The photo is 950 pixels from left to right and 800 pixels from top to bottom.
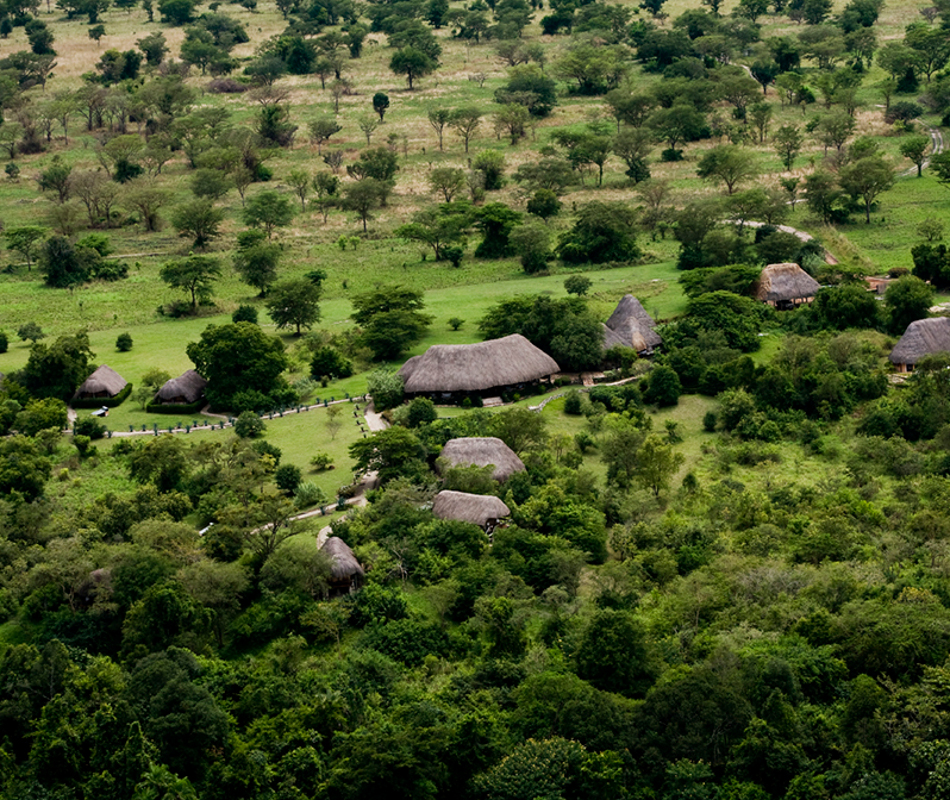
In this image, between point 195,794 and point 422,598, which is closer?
point 195,794

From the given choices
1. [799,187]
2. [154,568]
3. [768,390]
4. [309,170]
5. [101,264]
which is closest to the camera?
[154,568]

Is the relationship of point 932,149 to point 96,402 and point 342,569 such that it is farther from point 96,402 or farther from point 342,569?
point 342,569

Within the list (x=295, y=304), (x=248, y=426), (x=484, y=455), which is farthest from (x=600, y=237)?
(x=484, y=455)

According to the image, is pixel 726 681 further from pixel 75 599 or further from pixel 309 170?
pixel 309 170

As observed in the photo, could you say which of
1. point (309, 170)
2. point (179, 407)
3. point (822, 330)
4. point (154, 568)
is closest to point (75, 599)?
point (154, 568)

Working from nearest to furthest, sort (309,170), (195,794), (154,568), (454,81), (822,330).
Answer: (195,794)
(154,568)
(822,330)
(309,170)
(454,81)

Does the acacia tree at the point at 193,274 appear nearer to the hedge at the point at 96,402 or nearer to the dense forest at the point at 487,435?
the dense forest at the point at 487,435

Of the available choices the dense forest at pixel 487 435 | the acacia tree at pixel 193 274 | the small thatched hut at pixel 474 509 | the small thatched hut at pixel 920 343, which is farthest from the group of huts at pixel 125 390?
the small thatched hut at pixel 920 343

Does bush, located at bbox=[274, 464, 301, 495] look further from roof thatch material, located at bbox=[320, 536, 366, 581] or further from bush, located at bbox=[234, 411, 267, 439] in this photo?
roof thatch material, located at bbox=[320, 536, 366, 581]
